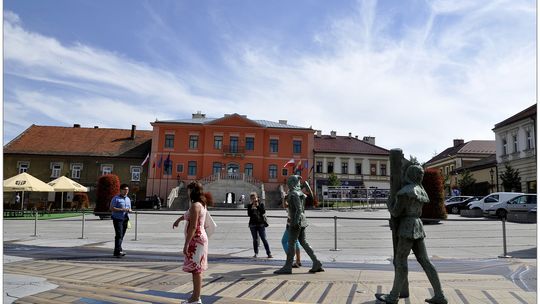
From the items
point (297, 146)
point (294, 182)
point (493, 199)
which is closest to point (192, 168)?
point (297, 146)

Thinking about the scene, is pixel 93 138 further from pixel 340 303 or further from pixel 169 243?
pixel 340 303

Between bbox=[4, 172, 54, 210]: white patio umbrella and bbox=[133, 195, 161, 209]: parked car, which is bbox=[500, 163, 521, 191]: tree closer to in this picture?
bbox=[133, 195, 161, 209]: parked car

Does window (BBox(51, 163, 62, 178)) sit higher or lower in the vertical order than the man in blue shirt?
higher

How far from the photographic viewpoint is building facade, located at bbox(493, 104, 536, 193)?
34.0 metres

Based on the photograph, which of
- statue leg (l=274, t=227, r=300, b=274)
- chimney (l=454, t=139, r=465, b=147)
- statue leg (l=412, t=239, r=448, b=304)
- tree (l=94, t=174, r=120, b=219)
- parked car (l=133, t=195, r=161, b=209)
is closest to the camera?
statue leg (l=412, t=239, r=448, b=304)

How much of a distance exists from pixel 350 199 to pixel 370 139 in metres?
33.5

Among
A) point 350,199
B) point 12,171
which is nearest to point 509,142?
point 350,199

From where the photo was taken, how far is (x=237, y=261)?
923 centimetres

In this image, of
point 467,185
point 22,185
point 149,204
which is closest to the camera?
point 22,185

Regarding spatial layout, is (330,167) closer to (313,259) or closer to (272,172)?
(272,172)

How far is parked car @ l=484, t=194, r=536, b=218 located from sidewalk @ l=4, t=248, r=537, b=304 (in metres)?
17.1

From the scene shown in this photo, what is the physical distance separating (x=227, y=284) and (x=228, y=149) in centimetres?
4490

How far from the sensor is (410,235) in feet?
16.8

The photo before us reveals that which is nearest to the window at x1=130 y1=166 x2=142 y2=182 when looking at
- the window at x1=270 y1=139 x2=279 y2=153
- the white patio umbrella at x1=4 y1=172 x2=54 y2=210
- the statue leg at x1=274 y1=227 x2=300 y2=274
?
the window at x1=270 y1=139 x2=279 y2=153
